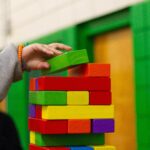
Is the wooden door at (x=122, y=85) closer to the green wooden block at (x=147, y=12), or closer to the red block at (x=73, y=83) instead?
the green wooden block at (x=147, y=12)

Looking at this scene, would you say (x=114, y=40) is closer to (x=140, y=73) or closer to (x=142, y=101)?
(x=140, y=73)

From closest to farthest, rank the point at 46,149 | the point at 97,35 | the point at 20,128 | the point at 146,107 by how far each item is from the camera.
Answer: the point at 46,149 → the point at 146,107 → the point at 97,35 → the point at 20,128

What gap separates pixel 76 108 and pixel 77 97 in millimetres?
39

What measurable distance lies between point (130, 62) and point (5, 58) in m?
2.12

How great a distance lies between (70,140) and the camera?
5.71 ft

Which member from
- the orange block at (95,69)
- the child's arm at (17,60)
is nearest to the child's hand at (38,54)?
the child's arm at (17,60)

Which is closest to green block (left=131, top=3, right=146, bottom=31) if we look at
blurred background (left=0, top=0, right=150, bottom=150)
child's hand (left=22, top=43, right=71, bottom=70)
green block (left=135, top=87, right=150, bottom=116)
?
blurred background (left=0, top=0, right=150, bottom=150)

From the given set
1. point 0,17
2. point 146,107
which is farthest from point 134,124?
point 0,17

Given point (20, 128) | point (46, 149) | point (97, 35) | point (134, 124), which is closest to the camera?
point (46, 149)

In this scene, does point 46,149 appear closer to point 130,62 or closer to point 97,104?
point 97,104

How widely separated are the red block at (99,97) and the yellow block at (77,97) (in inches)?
0.7

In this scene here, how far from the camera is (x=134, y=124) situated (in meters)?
3.62

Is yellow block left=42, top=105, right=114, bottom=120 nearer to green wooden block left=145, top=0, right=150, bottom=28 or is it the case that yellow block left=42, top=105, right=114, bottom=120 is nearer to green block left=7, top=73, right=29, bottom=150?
green wooden block left=145, top=0, right=150, bottom=28

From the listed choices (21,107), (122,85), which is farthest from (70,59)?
(21,107)
